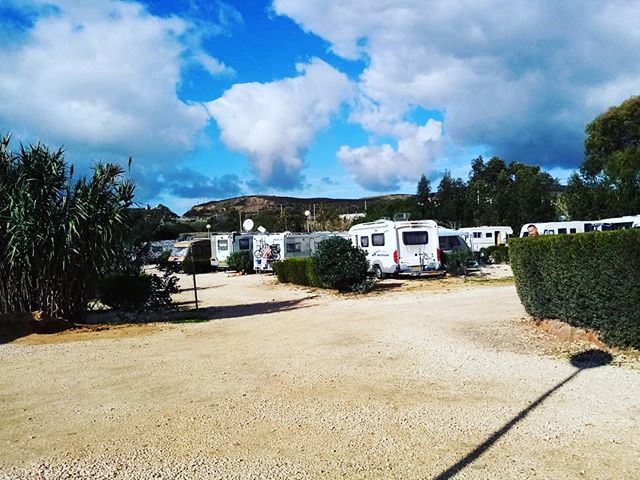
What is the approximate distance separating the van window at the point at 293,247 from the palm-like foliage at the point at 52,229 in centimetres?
1593

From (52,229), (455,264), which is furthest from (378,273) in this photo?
Result: (52,229)

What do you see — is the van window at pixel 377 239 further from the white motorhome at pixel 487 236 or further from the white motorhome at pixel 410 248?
the white motorhome at pixel 487 236

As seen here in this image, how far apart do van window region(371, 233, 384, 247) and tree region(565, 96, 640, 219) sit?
22.5 m

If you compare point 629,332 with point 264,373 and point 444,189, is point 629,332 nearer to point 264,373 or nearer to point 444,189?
point 264,373

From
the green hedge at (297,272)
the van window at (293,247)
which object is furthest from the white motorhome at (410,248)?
the van window at (293,247)

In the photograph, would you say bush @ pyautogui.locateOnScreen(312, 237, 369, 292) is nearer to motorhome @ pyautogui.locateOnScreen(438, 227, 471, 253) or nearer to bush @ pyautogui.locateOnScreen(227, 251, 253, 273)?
motorhome @ pyautogui.locateOnScreen(438, 227, 471, 253)

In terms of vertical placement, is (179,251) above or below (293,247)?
above

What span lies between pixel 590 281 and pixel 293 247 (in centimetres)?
2063

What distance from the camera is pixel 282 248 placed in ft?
87.3

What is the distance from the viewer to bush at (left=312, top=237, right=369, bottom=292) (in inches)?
652

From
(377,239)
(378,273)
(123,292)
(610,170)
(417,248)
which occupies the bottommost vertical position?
(378,273)

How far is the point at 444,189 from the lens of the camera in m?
51.2

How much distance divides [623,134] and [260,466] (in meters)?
51.9

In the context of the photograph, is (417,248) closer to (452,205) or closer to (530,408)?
(530,408)
